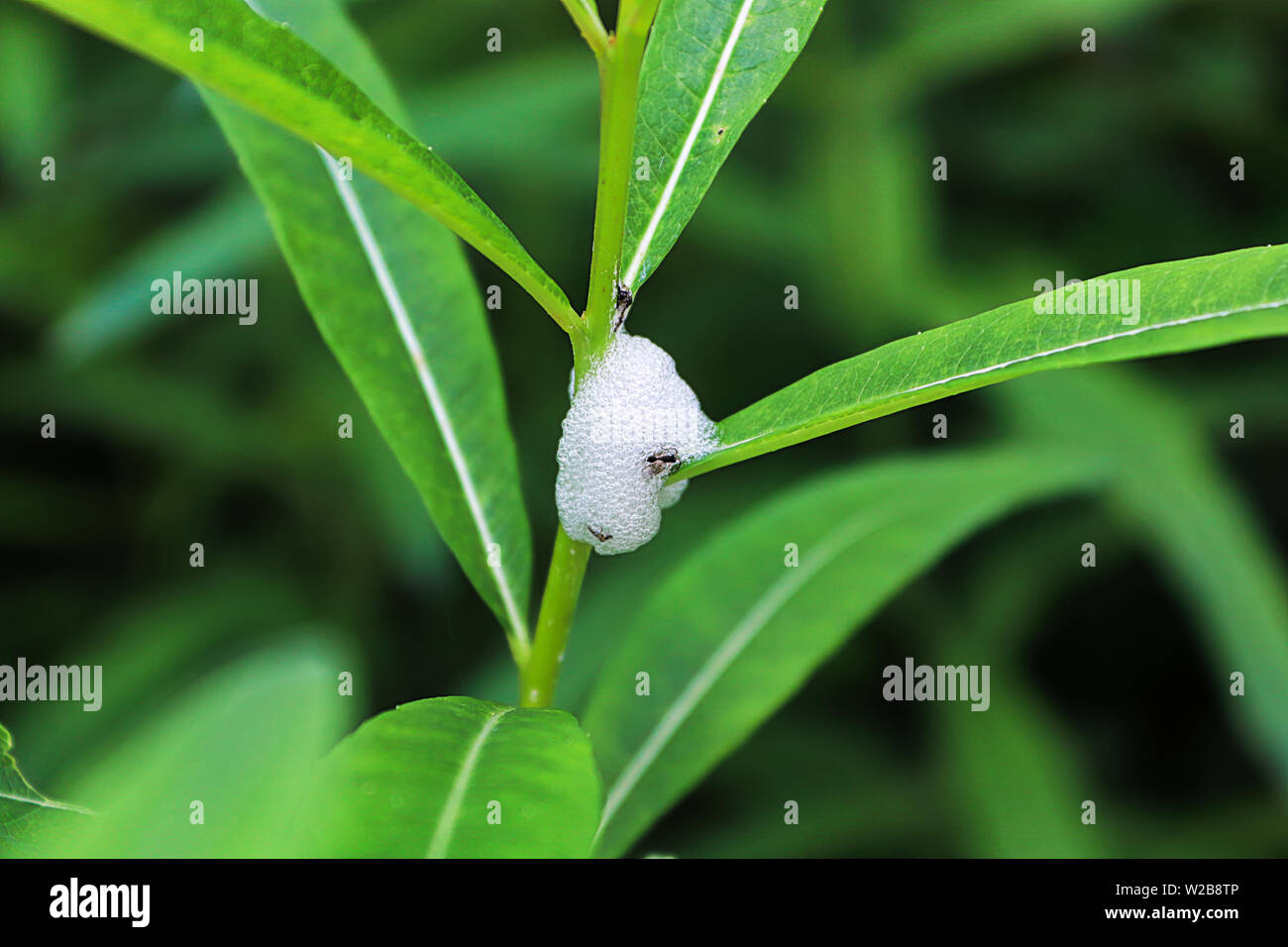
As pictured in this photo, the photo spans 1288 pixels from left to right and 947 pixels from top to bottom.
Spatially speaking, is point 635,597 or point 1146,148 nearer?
point 635,597

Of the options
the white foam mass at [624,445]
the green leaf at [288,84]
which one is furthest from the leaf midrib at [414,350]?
the green leaf at [288,84]

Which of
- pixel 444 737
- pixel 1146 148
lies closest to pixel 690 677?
pixel 444 737

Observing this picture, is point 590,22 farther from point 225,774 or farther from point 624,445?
point 225,774

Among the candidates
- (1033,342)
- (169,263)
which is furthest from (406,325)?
(169,263)

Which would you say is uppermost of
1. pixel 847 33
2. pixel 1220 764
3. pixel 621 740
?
pixel 847 33

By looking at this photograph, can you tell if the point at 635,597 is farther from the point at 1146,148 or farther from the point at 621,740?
the point at 1146,148

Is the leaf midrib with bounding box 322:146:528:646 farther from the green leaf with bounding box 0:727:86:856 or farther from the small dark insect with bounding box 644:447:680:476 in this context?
the green leaf with bounding box 0:727:86:856
